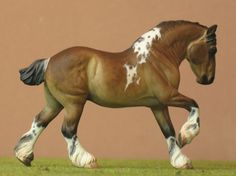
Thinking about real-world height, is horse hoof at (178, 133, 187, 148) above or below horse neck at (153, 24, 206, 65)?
below

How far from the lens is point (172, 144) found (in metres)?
1.61

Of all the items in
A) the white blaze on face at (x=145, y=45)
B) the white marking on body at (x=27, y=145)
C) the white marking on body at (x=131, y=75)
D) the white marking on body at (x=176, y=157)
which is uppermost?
the white blaze on face at (x=145, y=45)

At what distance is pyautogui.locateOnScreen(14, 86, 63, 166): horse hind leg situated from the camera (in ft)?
5.28

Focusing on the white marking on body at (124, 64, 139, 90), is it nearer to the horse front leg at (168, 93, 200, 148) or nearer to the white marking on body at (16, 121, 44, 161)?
the horse front leg at (168, 93, 200, 148)

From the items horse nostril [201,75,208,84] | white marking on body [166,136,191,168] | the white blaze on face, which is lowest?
white marking on body [166,136,191,168]

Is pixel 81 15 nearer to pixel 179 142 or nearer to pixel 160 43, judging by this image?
pixel 160 43

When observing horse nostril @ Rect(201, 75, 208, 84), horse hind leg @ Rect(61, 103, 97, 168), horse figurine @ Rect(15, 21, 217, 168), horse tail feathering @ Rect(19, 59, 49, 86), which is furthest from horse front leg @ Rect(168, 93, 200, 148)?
horse tail feathering @ Rect(19, 59, 49, 86)

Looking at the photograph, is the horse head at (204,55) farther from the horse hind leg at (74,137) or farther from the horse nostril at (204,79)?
the horse hind leg at (74,137)

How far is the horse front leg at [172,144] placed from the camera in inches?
62.0

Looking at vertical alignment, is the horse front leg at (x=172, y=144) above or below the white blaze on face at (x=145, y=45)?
below

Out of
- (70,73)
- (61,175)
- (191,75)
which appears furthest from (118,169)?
(191,75)

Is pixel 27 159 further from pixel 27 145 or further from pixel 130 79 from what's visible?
pixel 130 79

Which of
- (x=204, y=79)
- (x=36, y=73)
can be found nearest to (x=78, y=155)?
(x=36, y=73)

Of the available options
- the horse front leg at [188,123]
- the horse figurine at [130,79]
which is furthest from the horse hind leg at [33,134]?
the horse front leg at [188,123]
